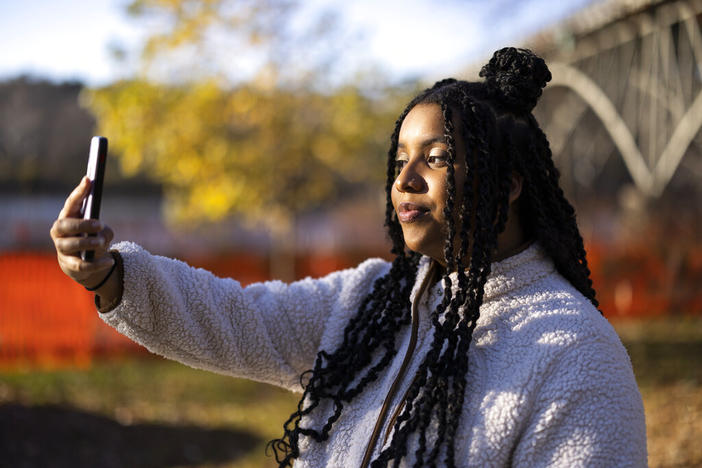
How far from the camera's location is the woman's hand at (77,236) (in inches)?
60.5

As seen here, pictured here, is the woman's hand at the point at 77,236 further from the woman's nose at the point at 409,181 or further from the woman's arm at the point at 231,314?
the woman's nose at the point at 409,181

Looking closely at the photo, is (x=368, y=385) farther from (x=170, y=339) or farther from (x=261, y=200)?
(x=261, y=200)

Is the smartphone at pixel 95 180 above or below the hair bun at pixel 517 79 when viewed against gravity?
below

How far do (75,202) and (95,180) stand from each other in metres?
0.07

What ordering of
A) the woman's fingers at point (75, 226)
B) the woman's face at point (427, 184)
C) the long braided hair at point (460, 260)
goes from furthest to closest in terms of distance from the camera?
the woman's face at point (427, 184)
the long braided hair at point (460, 260)
the woman's fingers at point (75, 226)

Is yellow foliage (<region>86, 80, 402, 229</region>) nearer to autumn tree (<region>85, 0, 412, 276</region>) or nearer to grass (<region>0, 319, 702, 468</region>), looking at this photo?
autumn tree (<region>85, 0, 412, 276</region>)

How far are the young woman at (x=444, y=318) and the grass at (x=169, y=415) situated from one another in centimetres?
371

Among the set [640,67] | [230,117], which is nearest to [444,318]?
[230,117]

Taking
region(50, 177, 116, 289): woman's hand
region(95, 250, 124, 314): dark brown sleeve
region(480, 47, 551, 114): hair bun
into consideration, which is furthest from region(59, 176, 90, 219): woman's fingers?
region(480, 47, 551, 114): hair bun

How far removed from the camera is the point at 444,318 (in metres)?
1.90

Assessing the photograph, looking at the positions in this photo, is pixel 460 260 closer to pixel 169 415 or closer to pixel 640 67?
pixel 169 415

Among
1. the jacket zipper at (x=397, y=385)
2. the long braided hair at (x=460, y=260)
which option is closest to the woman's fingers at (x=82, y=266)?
the long braided hair at (x=460, y=260)

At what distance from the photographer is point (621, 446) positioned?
1521 mm

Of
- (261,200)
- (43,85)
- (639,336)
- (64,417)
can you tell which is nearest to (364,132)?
(261,200)
